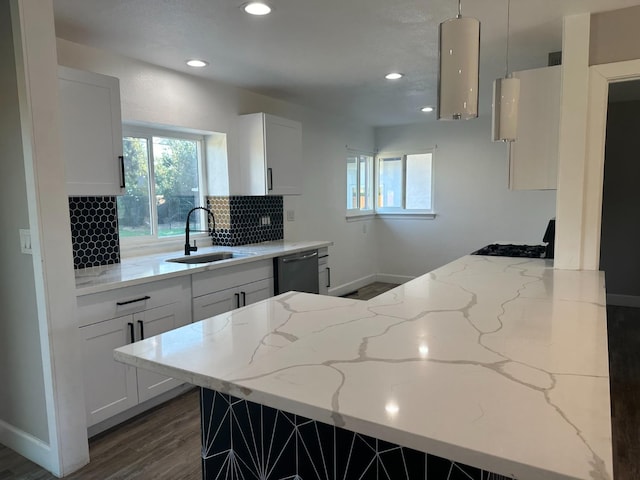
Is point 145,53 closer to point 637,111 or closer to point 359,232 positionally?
point 359,232

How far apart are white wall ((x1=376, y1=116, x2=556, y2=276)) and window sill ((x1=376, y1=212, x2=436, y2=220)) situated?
0.05 m

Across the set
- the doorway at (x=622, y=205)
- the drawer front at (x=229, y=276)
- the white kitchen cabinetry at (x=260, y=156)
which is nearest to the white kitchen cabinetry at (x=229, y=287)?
the drawer front at (x=229, y=276)

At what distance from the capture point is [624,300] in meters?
5.14

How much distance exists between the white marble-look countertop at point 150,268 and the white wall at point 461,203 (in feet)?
9.34

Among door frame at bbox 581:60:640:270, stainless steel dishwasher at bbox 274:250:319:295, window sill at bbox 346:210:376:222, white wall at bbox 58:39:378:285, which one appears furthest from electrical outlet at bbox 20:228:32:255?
window sill at bbox 346:210:376:222

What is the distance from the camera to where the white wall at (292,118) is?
306 centimetres

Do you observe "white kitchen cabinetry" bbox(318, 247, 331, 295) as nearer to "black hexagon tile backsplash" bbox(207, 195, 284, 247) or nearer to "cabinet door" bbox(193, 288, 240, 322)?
"black hexagon tile backsplash" bbox(207, 195, 284, 247)

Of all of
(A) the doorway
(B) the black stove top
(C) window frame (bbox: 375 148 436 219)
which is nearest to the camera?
(B) the black stove top

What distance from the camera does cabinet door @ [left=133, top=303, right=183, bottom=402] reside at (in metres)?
2.60

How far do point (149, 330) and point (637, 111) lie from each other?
553cm

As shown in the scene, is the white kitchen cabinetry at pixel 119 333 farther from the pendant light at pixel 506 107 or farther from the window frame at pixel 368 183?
the window frame at pixel 368 183

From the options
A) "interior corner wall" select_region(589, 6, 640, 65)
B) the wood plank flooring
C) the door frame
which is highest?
"interior corner wall" select_region(589, 6, 640, 65)

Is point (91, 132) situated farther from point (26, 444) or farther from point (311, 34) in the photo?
point (26, 444)

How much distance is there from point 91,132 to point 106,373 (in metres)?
1.40
